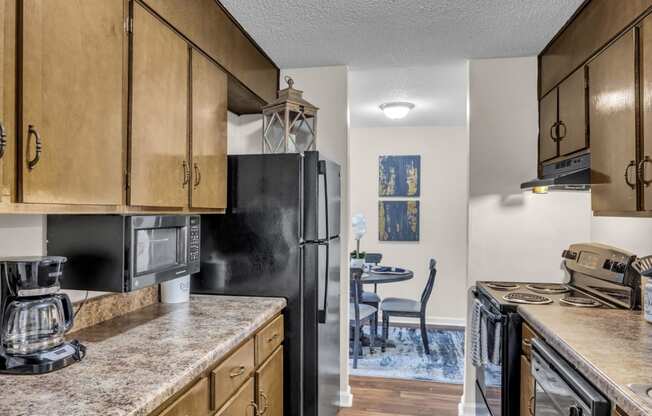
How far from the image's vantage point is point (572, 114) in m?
2.39

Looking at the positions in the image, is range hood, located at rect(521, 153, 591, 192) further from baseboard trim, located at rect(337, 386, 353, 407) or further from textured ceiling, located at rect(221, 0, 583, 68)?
baseboard trim, located at rect(337, 386, 353, 407)

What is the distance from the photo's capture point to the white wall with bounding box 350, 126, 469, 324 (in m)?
5.29

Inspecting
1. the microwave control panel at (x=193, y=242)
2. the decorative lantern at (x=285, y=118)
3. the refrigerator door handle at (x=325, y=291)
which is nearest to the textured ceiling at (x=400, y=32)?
the decorative lantern at (x=285, y=118)

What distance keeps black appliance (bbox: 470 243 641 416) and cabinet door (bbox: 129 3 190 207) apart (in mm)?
1763

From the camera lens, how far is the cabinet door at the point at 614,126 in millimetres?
1761

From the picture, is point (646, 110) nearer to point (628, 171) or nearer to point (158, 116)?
point (628, 171)

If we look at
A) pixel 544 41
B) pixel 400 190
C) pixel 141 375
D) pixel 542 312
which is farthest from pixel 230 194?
pixel 400 190

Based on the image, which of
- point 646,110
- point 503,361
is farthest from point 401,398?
point 646,110

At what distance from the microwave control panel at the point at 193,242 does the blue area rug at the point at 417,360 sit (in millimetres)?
2194

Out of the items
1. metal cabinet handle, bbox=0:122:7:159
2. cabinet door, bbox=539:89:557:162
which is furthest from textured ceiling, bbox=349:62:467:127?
metal cabinet handle, bbox=0:122:7:159

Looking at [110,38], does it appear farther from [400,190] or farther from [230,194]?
[400,190]

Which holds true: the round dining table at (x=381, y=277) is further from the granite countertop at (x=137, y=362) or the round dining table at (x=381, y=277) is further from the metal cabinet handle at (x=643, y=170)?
the metal cabinet handle at (x=643, y=170)

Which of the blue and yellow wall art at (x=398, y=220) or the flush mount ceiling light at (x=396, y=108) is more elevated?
the flush mount ceiling light at (x=396, y=108)

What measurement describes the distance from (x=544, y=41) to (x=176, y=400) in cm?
280
